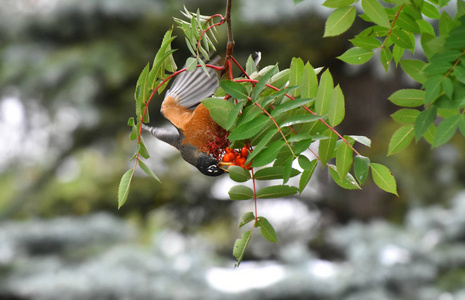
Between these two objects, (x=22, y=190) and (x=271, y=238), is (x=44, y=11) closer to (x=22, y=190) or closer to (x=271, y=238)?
(x=22, y=190)

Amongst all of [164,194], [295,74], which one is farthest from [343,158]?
[164,194]

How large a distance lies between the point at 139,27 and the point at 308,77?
133 inches

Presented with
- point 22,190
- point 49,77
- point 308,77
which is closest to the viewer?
point 308,77

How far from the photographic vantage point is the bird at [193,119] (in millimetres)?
886

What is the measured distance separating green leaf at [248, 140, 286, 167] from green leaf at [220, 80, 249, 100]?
8cm

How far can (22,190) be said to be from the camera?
4.27 meters

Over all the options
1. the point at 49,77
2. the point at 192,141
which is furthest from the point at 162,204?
the point at 192,141

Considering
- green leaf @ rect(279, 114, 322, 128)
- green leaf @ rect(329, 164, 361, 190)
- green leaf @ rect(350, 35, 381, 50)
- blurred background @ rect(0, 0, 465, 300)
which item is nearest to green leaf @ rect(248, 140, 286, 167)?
green leaf @ rect(279, 114, 322, 128)

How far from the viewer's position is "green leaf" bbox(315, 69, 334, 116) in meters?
0.76

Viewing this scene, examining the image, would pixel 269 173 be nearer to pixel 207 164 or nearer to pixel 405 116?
pixel 207 164

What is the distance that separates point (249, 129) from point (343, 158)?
0.14m

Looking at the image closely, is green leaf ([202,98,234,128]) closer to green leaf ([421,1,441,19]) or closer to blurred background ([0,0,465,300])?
green leaf ([421,1,441,19])

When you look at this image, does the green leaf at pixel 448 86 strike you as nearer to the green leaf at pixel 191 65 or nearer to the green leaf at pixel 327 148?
the green leaf at pixel 327 148

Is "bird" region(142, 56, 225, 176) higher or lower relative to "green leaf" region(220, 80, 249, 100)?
lower
